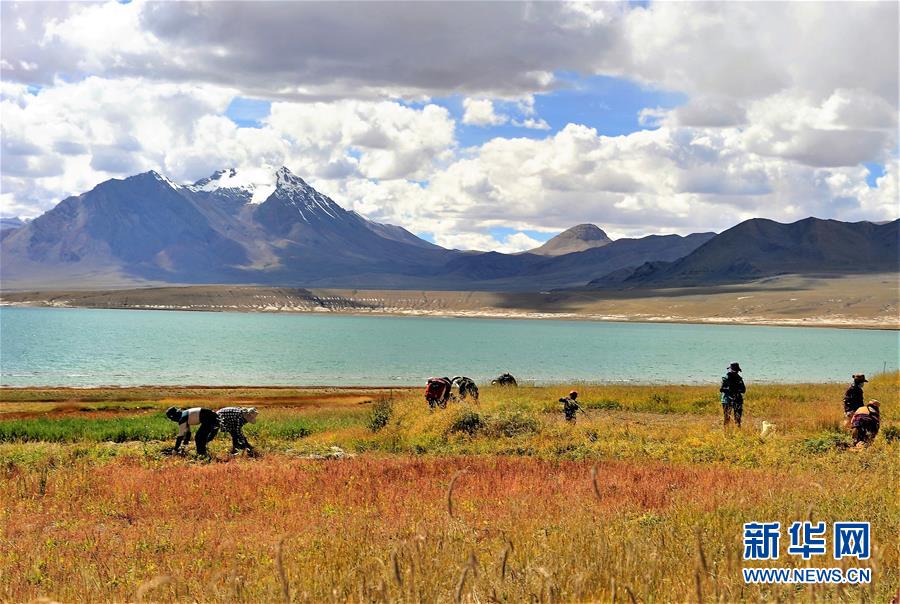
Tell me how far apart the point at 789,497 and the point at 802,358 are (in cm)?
10152

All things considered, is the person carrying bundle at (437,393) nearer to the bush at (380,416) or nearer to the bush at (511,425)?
the bush at (380,416)

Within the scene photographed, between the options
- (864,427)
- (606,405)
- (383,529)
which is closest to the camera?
(383,529)

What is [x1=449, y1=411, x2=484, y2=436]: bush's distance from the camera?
24.5 meters

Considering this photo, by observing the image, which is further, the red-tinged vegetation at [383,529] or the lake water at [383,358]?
the lake water at [383,358]

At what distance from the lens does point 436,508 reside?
12.0 m

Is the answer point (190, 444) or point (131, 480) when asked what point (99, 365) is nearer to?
point (190, 444)

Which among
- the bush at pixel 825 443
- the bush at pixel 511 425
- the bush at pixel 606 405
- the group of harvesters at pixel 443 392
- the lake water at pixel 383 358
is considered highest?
the group of harvesters at pixel 443 392

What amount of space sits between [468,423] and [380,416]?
500 centimetres

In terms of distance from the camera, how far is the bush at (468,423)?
80.2 ft

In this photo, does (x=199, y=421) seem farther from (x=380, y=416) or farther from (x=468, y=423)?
(x=380, y=416)

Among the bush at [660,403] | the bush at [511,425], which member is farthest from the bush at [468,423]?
the bush at [660,403]

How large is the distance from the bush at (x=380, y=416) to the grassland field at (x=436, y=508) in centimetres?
32

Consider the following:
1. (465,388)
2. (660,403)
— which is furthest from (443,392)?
(660,403)

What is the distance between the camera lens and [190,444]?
23766mm
